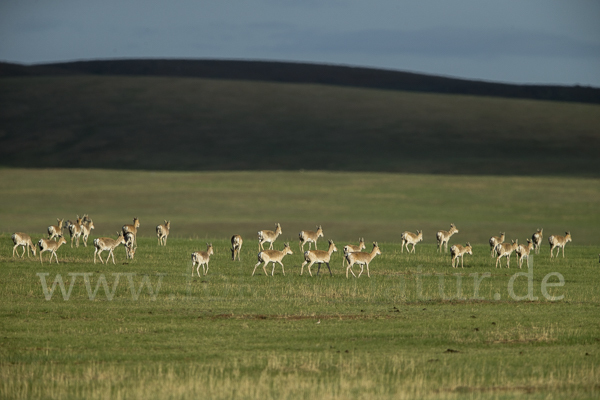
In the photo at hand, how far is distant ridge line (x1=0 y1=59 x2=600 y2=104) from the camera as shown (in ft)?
440

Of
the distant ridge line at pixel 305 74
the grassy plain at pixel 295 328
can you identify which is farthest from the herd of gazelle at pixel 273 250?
the distant ridge line at pixel 305 74

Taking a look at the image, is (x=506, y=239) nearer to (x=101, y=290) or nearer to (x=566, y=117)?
(x=101, y=290)

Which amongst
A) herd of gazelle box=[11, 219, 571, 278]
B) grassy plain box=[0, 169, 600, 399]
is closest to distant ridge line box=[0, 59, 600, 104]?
grassy plain box=[0, 169, 600, 399]

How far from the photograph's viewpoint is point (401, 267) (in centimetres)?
2850

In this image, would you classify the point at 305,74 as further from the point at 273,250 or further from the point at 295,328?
the point at 295,328

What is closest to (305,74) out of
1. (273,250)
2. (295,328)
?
(273,250)

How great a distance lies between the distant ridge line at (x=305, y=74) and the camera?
134m

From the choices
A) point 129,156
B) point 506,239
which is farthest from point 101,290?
point 129,156

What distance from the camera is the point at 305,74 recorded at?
148250 millimetres

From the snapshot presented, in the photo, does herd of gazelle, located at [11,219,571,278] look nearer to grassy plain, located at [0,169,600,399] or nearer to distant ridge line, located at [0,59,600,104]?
grassy plain, located at [0,169,600,399]

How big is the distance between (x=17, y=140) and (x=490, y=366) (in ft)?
284

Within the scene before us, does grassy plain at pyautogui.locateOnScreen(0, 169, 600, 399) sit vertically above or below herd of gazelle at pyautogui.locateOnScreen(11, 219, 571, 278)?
below

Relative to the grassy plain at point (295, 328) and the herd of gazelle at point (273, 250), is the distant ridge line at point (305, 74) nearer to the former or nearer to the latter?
the grassy plain at point (295, 328)

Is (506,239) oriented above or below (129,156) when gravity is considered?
below
